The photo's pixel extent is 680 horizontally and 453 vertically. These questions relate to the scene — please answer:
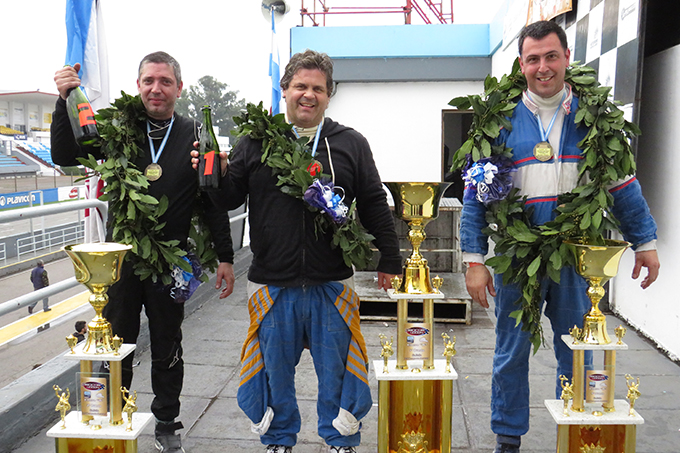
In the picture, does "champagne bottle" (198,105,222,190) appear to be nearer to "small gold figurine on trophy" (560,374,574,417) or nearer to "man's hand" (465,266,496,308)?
"man's hand" (465,266,496,308)

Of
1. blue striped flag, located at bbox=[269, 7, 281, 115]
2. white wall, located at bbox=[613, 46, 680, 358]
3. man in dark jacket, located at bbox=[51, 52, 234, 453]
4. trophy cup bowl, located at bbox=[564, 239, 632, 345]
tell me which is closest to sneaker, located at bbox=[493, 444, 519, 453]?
trophy cup bowl, located at bbox=[564, 239, 632, 345]

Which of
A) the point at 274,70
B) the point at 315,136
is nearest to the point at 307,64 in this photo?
the point at 315,136

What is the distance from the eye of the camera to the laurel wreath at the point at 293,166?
242 centimetres

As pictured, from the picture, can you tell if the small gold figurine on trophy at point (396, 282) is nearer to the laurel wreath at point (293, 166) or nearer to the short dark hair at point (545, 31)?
the laurel wreath at point (293, 166)

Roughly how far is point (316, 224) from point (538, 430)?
1.86m

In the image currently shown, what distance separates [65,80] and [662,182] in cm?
437

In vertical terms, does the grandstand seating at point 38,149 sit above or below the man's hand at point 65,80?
above

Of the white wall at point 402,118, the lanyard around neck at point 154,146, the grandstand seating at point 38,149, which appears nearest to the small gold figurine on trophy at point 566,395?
the lanyard around neck at point 154,146

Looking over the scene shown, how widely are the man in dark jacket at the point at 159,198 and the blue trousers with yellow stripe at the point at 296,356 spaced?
20.0 inches

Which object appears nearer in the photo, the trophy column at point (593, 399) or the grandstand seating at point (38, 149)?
the trophy column at point (593, 399)

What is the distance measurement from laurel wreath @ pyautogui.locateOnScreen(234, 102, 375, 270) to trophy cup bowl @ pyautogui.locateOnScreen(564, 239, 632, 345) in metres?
0.92

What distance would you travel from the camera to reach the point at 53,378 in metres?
3.30

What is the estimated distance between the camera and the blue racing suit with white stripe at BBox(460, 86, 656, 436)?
98.9 inches

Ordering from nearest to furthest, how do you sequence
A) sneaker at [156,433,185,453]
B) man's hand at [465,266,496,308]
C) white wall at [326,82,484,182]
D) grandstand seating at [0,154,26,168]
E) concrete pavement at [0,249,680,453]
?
man's hand at [465,266,496,308]
sneaker at [156,433,185,453]
concrete pavement at [0,249,680,453]
white wall at [326,82,484,182]
grandstand seating at [0,154,26,168]
